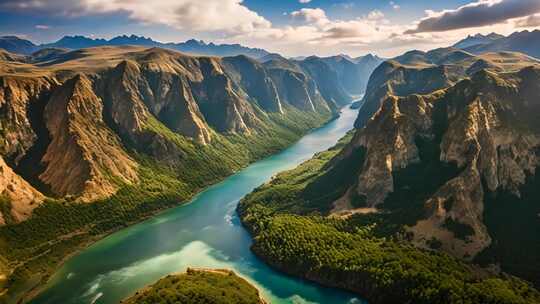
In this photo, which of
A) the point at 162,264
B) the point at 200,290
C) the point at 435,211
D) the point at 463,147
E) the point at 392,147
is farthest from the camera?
the point at 392,147

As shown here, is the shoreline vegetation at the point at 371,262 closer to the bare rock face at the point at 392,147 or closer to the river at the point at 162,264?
the river at the point at 162,264

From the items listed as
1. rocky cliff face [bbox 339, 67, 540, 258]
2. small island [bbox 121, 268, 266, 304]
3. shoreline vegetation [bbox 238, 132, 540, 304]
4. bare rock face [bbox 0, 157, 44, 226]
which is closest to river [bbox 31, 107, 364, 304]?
shoreline vegetation [bbox 238, 132, 540, 304]

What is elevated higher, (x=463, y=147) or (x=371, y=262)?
(x=463, y=147)

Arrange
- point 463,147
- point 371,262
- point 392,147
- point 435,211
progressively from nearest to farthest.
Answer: point 371,262, point 435,211, point 463,147, point 392,147

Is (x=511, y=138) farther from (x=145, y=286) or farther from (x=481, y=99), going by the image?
(x=145, y=286)

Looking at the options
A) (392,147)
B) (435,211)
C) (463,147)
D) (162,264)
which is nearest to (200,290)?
(162,264)

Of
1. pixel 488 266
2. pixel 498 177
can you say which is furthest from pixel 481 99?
pixel 488 266

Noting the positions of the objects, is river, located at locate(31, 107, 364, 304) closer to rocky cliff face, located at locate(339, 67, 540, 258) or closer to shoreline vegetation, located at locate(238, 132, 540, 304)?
shoreline vegetation, located at locate(238, 132, 540, 304)

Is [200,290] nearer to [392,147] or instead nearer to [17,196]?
[392,147]
